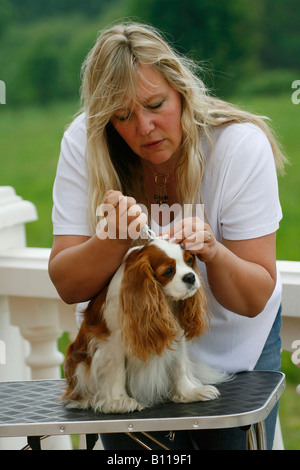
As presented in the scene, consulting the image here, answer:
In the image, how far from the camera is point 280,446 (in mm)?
1974

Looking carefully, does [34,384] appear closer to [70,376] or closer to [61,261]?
[70,376]

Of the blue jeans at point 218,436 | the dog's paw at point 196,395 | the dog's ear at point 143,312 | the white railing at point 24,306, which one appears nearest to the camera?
the dog's ear at point 143,312

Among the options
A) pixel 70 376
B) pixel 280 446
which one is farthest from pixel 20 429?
pixel 280 446

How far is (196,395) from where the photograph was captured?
1396mm

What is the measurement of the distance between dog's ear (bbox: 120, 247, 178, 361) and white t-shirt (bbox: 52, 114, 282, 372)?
277mm

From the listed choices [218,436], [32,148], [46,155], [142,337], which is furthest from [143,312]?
[32,148]

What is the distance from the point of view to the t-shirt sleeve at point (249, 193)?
1.48m

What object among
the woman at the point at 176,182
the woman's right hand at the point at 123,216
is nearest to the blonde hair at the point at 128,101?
the woman at the point at 176,182

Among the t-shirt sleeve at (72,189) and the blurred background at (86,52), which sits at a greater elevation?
the blurred background at (86,52)

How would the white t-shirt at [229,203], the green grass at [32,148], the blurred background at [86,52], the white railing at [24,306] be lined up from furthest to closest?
the green grass at [32,148], the blurred background at [86,52], the white railing at [24,306], the white t-shirt at [229,203]

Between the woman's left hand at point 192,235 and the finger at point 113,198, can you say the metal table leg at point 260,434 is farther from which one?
the finger at point 113,198

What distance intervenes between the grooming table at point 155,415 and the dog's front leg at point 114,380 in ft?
0.06

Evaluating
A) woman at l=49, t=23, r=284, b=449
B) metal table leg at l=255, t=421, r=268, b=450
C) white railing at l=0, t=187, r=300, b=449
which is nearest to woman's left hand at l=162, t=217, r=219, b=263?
woman at l=49, t=23, r=284, b=449

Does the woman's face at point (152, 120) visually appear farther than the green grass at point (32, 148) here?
No
